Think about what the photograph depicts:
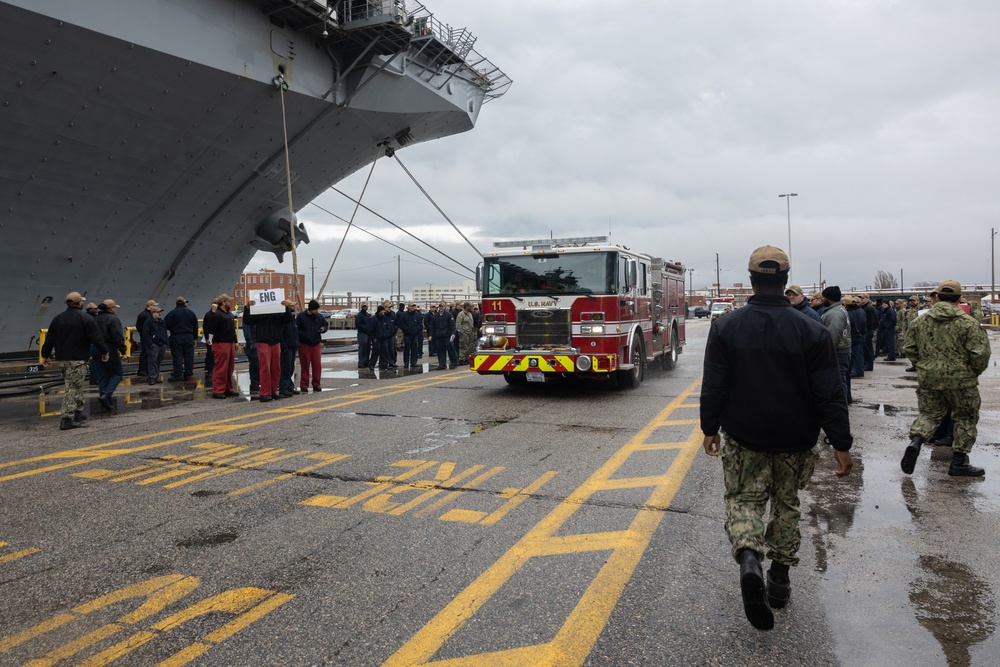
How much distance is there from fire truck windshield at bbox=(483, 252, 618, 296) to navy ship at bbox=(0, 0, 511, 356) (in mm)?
4332

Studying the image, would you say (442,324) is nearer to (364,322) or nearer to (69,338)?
(364,322)

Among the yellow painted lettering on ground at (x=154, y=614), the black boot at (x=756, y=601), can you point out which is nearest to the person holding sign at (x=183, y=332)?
the yellow painted lettering on ground at (x=154, y=614)

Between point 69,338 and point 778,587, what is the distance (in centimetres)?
914

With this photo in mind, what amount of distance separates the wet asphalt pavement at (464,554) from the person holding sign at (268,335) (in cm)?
337

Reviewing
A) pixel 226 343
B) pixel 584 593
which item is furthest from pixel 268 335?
pixel 584 593

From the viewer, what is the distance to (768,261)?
331cm

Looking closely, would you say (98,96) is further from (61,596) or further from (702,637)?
(702,637)

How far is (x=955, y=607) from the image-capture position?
3.21 m

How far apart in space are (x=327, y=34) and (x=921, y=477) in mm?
16098

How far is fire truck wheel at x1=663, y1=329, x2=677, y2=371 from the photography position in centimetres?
1584

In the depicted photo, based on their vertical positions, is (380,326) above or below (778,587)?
above

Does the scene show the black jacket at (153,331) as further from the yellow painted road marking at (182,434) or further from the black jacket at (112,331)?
the yellow painted road marking at (182,434)

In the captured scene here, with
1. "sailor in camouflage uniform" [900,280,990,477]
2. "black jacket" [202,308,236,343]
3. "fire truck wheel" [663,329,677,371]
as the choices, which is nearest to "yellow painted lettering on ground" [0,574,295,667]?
"sailor in camouflage uniform" [900,280,990,477]

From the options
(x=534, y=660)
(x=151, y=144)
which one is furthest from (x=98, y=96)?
(x=534, y=660)
